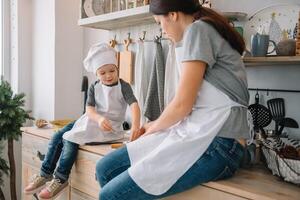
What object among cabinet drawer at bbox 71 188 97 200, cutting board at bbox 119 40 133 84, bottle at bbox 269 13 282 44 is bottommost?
cabinet drawer at bbox 71 188 97 200

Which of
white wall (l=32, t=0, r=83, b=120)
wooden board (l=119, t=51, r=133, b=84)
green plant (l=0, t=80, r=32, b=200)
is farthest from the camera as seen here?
white wall (l=32, t=0, r=83, b=120)

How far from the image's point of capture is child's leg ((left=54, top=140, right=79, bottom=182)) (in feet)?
4.99

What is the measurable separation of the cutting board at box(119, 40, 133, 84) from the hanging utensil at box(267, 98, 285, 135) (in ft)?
2.85

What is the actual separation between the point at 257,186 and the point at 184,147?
241mm

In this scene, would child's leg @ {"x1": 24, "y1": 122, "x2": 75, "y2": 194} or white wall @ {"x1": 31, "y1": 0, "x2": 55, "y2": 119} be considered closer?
child's leg @ {"x1": 24, "y1": 122, "x2": 75, "y2": 194}

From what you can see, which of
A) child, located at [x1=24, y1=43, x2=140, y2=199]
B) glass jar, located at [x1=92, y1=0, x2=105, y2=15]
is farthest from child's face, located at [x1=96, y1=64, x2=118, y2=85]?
glass jar, located at [x1=92, y1=0, x2=105, y2=15]

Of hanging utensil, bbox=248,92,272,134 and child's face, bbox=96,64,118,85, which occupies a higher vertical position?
child's face, bbox=96,64,118,85

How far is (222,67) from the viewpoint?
3.36ft

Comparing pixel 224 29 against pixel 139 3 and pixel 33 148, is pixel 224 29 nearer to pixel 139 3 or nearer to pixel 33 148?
pixel 139 3

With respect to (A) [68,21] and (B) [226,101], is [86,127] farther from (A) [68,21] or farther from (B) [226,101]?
(A) [68,21]

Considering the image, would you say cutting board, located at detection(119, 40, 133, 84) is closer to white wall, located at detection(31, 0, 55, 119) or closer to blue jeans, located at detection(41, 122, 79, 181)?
blue jeans, located at detection(41, 122, 79, 181)

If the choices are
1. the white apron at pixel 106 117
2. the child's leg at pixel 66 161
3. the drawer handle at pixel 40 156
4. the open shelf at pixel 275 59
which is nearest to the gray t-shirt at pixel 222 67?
the open shelf at pixel 275 59

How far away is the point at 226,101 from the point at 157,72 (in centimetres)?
72

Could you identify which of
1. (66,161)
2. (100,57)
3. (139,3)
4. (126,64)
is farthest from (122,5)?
(66,161)
